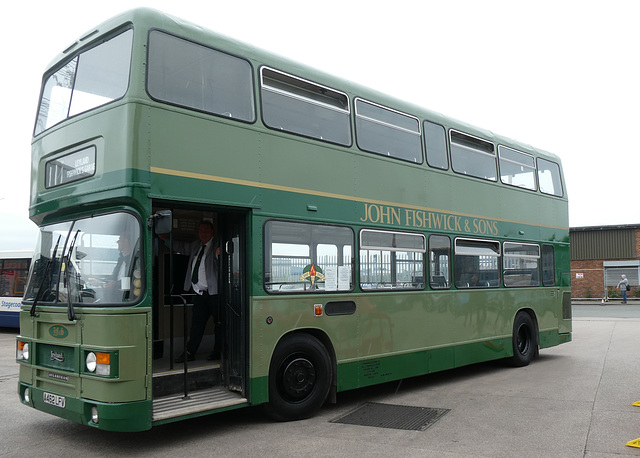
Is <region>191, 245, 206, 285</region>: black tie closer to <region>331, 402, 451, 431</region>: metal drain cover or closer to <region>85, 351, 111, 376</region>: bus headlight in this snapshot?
<region>85, 351, 111, 376</region>: bus headlight

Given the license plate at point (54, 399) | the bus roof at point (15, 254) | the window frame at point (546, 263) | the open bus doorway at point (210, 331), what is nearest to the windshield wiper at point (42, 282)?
the license plate at point (54, 399)

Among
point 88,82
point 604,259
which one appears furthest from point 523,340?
point 604,259

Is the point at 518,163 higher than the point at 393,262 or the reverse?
higher

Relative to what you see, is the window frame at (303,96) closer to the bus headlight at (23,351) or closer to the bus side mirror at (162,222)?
the bus side mirror at (162,222)

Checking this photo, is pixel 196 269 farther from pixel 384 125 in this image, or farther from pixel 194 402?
pixel 384 125

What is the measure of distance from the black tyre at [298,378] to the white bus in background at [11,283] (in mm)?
15492

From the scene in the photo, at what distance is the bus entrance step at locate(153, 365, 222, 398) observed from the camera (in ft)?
20.9

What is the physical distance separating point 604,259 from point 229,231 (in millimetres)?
36267

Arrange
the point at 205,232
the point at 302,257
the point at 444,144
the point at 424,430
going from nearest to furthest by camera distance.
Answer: the point at 424,430 → the point at 302,257 → the point at 205,232 → the point at 444,144

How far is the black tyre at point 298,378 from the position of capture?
695 cm

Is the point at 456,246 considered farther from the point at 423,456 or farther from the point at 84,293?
the point at 84,293

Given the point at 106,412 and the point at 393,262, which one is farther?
the point at 393,262

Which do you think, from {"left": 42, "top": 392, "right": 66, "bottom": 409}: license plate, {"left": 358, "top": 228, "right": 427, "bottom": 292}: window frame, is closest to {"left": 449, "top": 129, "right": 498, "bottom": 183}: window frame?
{"left": 358, "top": 228, "right": 427, "bottom": 292}: window frame

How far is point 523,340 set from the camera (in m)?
11.7
